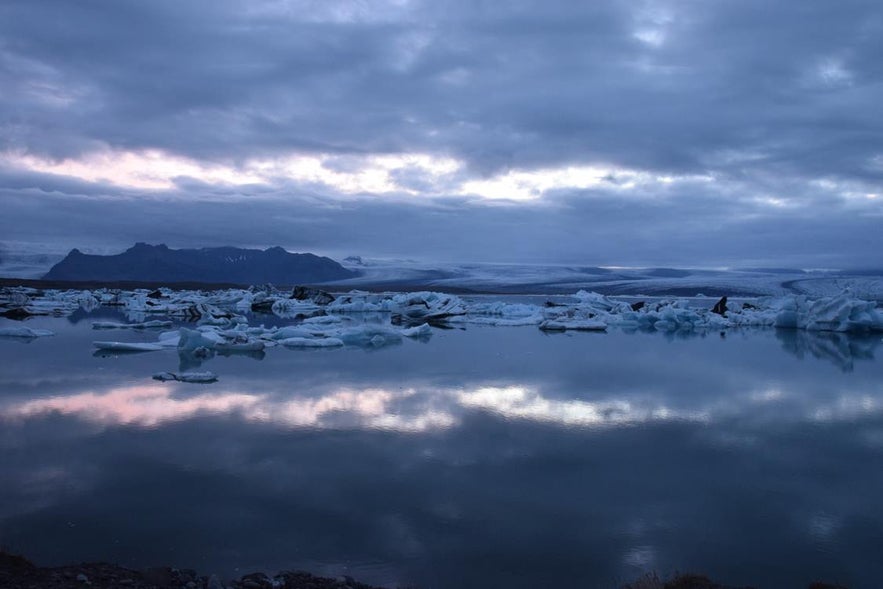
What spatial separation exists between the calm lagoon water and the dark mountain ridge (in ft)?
310

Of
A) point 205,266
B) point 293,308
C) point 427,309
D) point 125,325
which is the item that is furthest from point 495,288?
point 205,266

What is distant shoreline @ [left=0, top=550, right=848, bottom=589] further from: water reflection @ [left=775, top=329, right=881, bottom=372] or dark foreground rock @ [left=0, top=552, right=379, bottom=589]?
water reflection @ [left=775, top=329, right=881, bottom=372]

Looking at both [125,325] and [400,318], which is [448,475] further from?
[400,318]

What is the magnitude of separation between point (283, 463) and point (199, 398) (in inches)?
102

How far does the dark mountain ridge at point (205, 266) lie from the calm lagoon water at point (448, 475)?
9459 centimetres

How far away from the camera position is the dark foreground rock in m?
2.63

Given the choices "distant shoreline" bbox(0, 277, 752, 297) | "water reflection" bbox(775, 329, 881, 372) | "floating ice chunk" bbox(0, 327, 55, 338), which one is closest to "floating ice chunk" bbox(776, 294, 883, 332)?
"water reflection" bbox(775, 329, 881, 372)

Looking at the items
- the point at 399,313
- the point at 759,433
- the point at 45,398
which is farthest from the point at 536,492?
the point at 399,313

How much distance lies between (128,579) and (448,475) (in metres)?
2.11

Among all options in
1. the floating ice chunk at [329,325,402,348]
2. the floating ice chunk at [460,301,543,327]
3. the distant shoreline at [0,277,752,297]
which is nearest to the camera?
the floating ice chunk at [329,325,402,348]

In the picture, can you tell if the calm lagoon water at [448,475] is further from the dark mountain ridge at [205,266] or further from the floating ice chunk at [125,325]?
the dark mountain ridge at [205,266]

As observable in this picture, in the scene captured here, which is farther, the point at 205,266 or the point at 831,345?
the point at 205,266

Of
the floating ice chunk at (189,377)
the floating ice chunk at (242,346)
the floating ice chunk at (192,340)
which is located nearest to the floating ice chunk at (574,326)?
the floating ice chunk at (242,346)

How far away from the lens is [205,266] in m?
108
